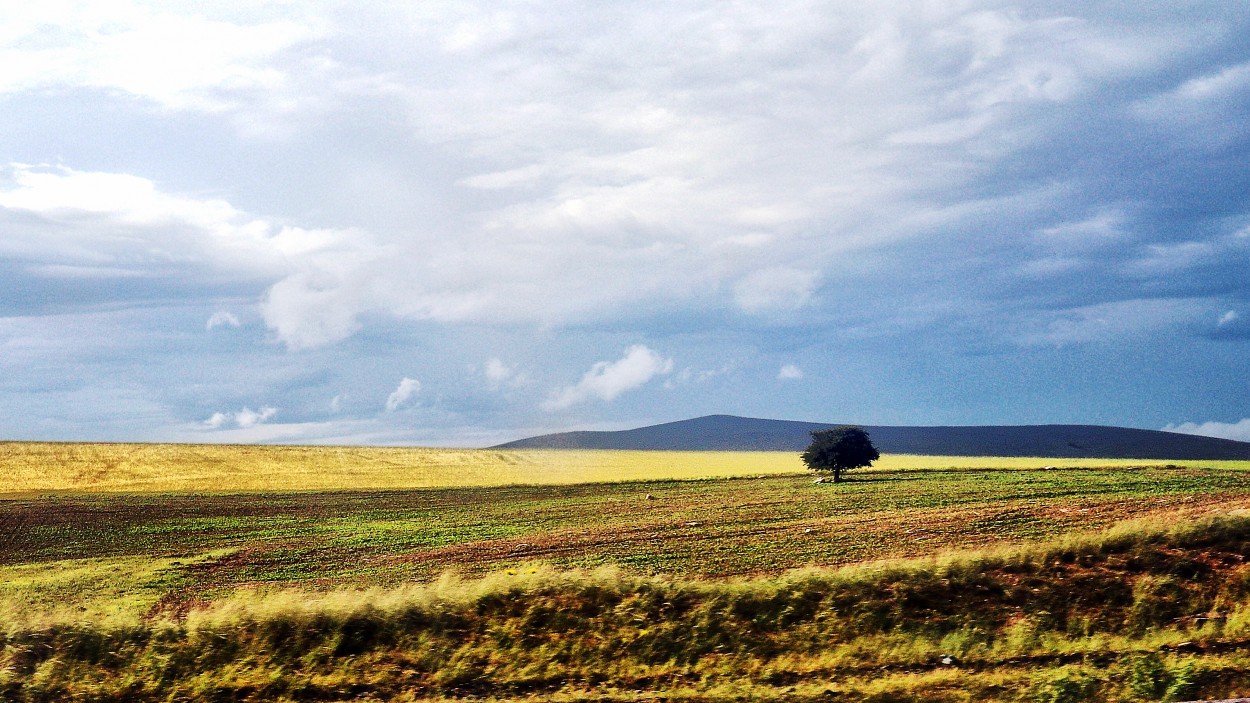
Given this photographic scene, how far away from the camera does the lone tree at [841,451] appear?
64.3 meters

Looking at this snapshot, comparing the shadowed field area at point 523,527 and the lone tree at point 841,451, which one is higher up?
the lone tree at point 841,451

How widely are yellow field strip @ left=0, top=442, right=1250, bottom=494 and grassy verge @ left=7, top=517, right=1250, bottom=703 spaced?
5655 cm

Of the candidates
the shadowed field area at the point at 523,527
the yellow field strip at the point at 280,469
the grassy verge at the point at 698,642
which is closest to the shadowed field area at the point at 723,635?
the grassy verge at the point at 698,642

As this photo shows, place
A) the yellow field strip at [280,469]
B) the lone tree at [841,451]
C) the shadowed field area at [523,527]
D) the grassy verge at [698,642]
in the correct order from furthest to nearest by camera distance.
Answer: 1. the yellow field strip at [280,469]
2. the lone tree at [841,451]
3. the shadowed field area at [523,527]
4. the grassy verge at [698,642]

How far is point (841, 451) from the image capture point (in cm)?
6431

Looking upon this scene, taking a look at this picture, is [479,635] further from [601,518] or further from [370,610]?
[601,518]

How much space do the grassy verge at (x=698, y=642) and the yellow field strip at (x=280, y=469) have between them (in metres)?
56.5

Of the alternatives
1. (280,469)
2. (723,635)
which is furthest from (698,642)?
(280,469)

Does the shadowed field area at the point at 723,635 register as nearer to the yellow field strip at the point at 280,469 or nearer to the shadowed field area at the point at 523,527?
the shadowed field area at the point at 523,527

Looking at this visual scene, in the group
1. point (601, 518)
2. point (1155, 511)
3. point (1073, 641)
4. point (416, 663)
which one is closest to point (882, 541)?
point (1155, 511)

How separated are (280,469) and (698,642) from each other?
75722mm

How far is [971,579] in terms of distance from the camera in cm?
1412

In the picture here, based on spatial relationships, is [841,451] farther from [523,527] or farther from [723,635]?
[723,635]

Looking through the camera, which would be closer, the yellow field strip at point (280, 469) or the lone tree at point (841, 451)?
the lone tree at point (841, 451)
